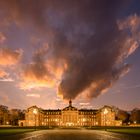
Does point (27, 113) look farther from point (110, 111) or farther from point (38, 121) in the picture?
point (110, 111)

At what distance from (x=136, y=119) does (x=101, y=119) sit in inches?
840

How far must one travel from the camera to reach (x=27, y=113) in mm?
196875

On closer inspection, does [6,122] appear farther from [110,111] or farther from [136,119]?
[136,119]

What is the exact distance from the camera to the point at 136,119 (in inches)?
7662

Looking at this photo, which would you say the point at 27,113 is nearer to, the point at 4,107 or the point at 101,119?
the point at 4,107

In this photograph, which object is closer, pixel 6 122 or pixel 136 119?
pixel 6 122

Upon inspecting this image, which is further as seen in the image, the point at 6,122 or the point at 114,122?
the point at 114,122

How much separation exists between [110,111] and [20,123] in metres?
55.8

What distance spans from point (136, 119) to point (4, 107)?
80.2m

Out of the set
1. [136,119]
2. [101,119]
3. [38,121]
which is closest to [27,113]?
[38,121]

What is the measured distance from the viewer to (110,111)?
200 m

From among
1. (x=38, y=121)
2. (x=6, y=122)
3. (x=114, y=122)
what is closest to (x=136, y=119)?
(x=114, y=122)

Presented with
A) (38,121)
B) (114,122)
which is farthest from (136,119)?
(38,121)

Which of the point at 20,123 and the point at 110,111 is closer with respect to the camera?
the point at 20,123
